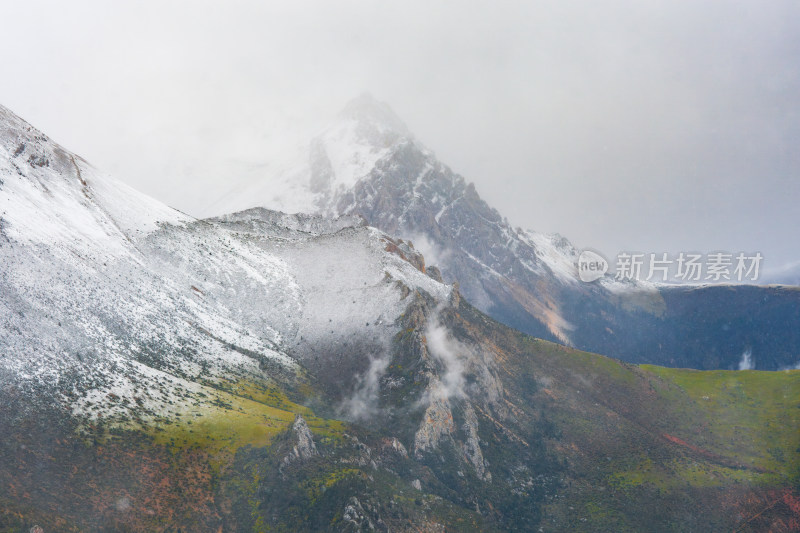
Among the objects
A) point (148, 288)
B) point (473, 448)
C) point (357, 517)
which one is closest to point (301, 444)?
point (357, 517)

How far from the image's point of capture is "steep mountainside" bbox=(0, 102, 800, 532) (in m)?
74.9

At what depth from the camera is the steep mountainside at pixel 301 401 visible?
2950 inches

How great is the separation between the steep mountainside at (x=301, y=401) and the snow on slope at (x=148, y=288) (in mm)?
558

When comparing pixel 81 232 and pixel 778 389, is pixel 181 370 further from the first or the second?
pixel 778 389

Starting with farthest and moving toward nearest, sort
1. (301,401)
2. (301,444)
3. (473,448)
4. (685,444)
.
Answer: (685,444) → (473,448) → (301,401) → (301,444)

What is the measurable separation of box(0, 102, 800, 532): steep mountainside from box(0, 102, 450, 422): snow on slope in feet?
1.83

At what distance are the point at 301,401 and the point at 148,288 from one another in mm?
50802

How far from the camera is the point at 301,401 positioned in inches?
4815

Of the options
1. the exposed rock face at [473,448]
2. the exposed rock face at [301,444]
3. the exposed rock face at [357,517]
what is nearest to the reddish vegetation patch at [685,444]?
the exposed rock face at [473,448]

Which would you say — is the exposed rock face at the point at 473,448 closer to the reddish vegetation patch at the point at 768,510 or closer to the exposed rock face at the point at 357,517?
the exposed rock face at the point at 357,517

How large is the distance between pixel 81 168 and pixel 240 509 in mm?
127338

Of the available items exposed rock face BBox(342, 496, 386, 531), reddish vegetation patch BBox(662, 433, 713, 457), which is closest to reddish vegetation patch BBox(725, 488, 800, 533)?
reddish vegetation patch BBox(662, 433, 713, 457)

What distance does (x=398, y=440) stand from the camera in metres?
115

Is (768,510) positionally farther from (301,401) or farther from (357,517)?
(301,401)
